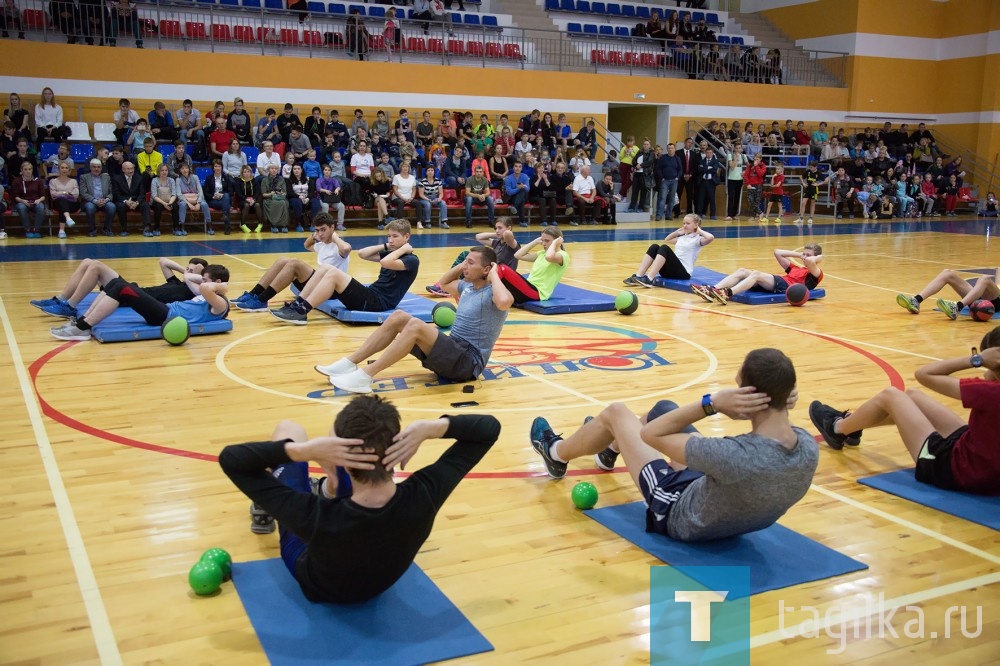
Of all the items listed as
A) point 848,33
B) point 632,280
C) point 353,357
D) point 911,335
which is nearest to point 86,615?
point 353,357

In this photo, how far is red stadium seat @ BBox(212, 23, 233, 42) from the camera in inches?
857

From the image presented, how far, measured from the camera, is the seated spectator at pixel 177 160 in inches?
715

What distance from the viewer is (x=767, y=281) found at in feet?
38.5

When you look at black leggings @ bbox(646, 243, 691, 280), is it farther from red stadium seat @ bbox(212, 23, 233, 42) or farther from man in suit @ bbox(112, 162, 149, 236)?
red stadium seat @ bbox(212, 23, 233, 42)

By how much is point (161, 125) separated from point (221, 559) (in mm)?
17274

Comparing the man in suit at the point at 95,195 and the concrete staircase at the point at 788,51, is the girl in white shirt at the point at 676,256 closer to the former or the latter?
the man in suit at the point at 95,195

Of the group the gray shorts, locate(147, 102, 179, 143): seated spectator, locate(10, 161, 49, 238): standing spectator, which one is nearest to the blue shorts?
the gray shorts

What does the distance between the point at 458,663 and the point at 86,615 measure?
1.59m

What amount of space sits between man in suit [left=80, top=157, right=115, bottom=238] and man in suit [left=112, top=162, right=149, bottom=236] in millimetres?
145

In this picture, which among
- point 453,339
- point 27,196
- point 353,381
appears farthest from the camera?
point 27,196

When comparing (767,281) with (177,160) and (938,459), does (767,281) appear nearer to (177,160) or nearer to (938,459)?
(938,459)

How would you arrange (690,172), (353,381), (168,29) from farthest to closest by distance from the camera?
(690,172) → (168,29) → (353,381)

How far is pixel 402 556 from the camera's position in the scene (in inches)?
143

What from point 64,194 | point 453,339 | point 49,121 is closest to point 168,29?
point 49,121
